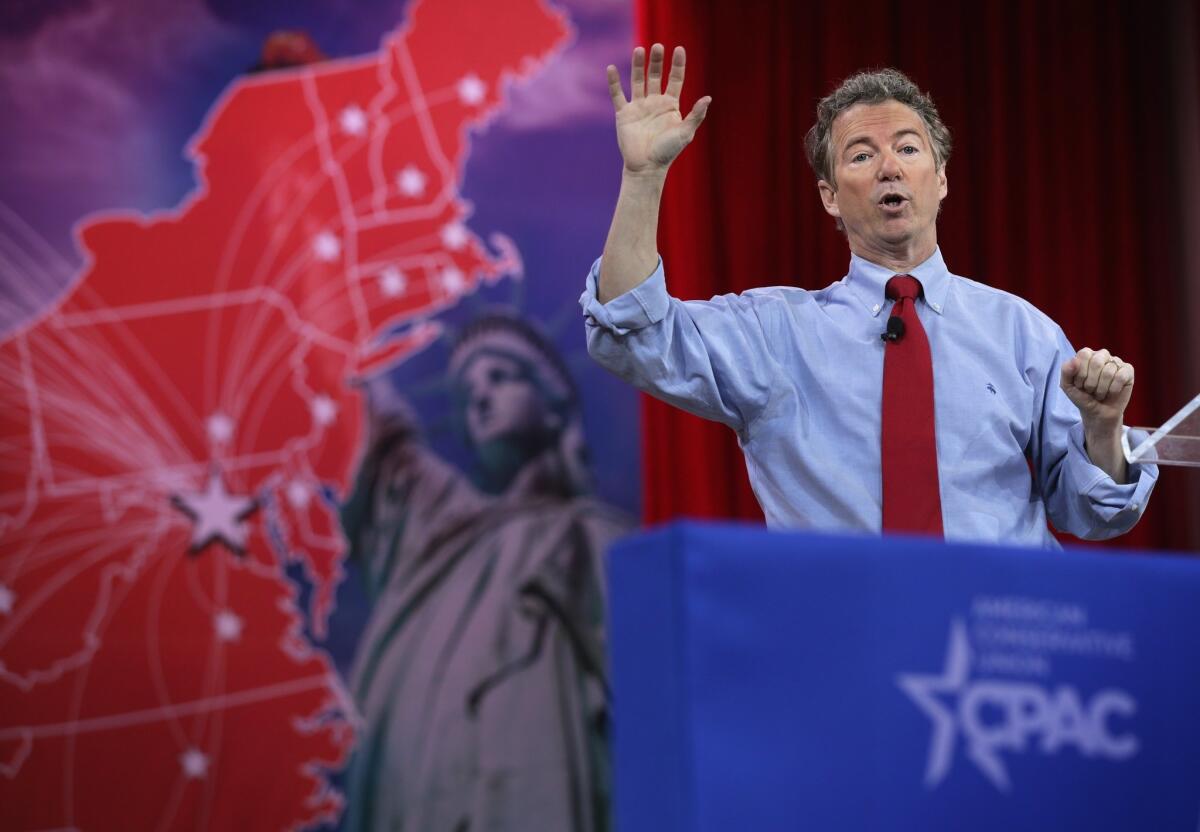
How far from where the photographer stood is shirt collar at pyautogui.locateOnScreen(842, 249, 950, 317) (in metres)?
→ 1.85

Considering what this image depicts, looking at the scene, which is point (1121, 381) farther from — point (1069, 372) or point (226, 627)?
point (226, 627)

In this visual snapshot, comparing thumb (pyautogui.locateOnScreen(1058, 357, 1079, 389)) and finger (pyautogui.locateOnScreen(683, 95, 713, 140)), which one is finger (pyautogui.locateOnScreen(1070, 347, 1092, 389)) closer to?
thumb (pyautogui.locateOnScreen(1058, 357, 1079, 389))

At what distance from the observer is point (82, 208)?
3.36m

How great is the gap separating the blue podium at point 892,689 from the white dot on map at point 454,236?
2.51 m

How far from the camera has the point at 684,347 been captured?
5.66 feet

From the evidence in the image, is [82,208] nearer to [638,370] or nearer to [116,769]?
[116,769]

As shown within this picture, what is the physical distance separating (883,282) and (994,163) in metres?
1.91

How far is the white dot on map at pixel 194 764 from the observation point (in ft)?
10.3

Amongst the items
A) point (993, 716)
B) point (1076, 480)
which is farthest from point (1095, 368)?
point (993, 716)

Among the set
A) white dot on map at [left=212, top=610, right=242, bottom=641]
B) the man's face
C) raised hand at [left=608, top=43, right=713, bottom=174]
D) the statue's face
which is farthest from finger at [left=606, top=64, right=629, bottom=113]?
white dot on map at [left=212, top=610, right=242, bottom=641]

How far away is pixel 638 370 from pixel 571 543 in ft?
5.19

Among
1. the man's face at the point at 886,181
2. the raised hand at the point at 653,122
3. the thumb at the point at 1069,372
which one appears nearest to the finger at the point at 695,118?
the raised hand at the point at 653,122

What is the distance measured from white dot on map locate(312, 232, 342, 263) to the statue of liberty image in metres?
0.32

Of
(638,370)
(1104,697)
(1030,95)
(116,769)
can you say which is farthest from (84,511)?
(1104,697)
